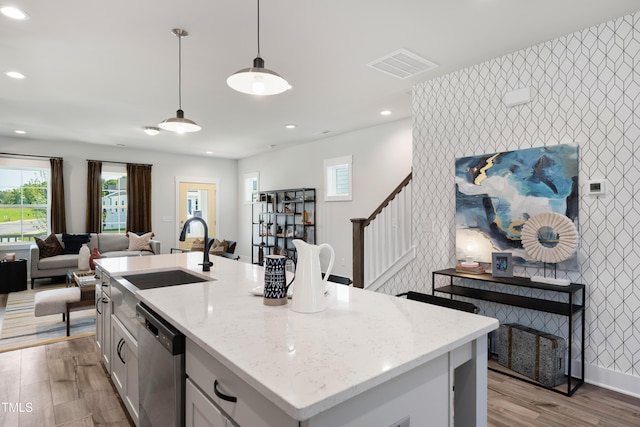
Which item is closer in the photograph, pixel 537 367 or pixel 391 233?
pixel 537 367

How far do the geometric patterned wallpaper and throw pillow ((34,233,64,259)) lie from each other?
6926 millimetres

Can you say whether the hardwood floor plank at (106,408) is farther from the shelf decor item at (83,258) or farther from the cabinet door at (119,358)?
the shelf decor item at (83,258)

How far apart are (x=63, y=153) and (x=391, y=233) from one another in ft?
21.8

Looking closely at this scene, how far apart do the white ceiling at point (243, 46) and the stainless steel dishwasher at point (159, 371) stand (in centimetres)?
205

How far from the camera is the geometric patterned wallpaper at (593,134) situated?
251 cm

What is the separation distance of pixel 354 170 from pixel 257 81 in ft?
13.7

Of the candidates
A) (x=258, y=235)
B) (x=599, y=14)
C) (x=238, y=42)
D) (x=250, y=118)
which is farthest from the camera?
(x=258, y=235)

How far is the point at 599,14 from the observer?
2494mm

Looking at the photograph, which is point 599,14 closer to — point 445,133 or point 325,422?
point 445,133

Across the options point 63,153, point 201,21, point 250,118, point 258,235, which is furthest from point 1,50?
point 258,235

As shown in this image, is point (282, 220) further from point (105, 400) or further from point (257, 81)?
point (257, 81)

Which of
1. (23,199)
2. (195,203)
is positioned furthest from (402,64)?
(23,199)

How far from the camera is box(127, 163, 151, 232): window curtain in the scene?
7.72 meters

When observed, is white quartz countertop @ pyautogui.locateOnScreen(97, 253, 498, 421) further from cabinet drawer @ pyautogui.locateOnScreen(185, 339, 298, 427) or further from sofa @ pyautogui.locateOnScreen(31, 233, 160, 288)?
sofa @ pyautogui.locateOnScreen(31, 233, 160, 288)
